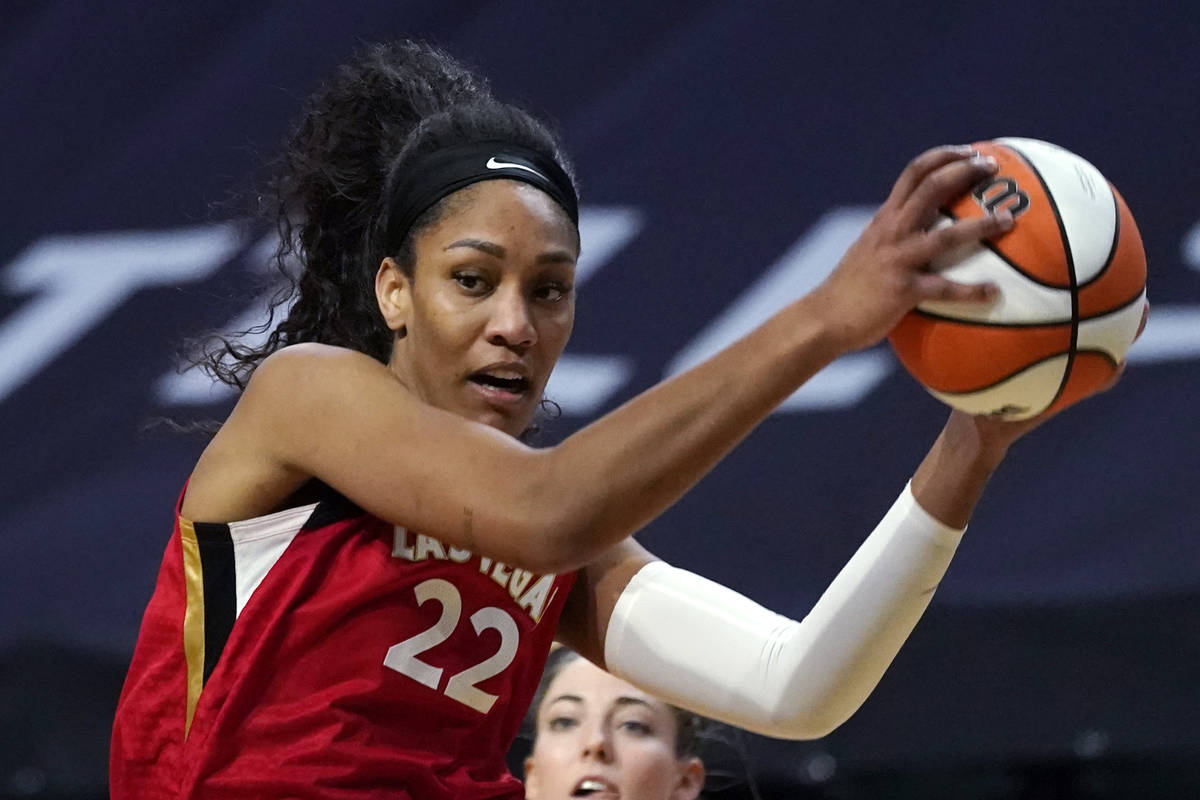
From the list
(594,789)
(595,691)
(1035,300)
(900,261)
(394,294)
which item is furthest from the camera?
(595,691)

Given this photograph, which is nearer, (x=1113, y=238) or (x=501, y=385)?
(x=1113, y=238)

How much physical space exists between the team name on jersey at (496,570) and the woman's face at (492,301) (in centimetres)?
17

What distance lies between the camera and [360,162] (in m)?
2.55

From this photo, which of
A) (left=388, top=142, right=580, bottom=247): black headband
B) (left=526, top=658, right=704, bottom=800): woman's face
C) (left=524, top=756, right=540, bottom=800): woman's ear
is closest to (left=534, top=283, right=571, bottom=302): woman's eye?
(left=388, top=142, right=580, bottom=247): black headband

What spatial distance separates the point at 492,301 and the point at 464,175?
0.64 ft

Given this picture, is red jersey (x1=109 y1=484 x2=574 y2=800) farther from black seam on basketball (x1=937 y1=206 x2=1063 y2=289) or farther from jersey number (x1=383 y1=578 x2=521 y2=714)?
black seam on basketball (x1=937 y1=206 x2=1063 y2=289)

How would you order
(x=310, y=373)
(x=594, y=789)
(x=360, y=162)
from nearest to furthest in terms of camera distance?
(x=310, y=373)
(x=360, y=162)
(x=594, y=789)

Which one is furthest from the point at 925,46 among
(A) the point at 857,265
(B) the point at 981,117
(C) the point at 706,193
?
(A) the point at 857,265

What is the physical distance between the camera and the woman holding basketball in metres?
1.99

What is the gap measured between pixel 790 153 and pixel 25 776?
7.23ft

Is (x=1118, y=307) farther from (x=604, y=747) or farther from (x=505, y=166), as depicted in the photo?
(x=604, y=747)

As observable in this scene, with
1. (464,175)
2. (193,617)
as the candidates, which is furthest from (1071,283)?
(193,617)

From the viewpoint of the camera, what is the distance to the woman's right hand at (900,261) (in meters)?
1.74

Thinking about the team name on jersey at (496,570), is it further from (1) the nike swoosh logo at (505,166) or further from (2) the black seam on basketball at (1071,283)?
(2) the black seam on basketball at (1071,283)
